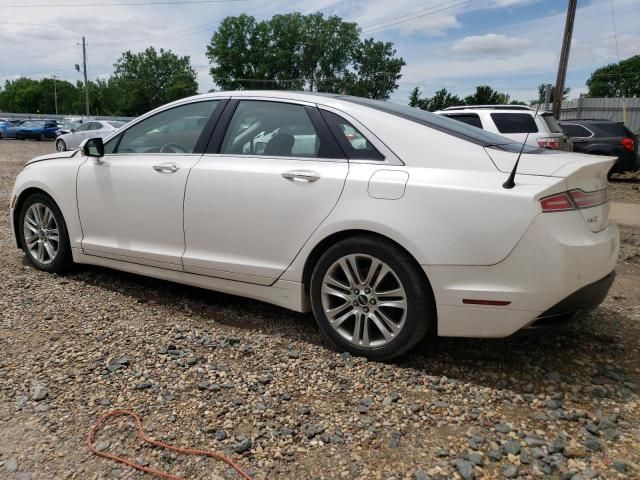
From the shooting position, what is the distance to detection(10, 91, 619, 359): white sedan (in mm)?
2852

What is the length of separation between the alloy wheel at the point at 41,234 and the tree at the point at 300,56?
75387 mm

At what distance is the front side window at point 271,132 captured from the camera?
142 inches

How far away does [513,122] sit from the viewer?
10.4 metres

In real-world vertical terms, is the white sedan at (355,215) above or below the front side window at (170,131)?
below

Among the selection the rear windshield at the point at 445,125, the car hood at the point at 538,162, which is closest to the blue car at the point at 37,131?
the rear windshield at the point at 445,125

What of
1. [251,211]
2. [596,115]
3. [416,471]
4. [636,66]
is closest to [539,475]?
[416,471]

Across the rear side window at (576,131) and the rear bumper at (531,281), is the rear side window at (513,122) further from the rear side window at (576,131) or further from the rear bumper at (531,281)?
the rear bumper at (531,281)

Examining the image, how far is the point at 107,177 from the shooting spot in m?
4.38

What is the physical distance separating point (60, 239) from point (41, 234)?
0.99 ft

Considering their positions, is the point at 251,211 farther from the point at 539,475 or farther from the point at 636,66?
the point at 636,66

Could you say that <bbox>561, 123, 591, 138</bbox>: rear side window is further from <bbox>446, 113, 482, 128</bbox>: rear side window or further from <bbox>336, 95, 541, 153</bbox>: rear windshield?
<bbox>336, 95, 541, 153</bbox>: rear windshield

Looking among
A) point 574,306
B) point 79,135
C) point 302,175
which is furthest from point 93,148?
point 79,135

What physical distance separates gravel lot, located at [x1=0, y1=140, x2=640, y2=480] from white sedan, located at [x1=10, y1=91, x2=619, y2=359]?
0.31 meters

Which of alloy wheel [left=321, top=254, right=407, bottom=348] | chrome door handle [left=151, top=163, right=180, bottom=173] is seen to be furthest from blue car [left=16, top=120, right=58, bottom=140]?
alloy wheel [left=321, top=254, right=407, bottom=348]
